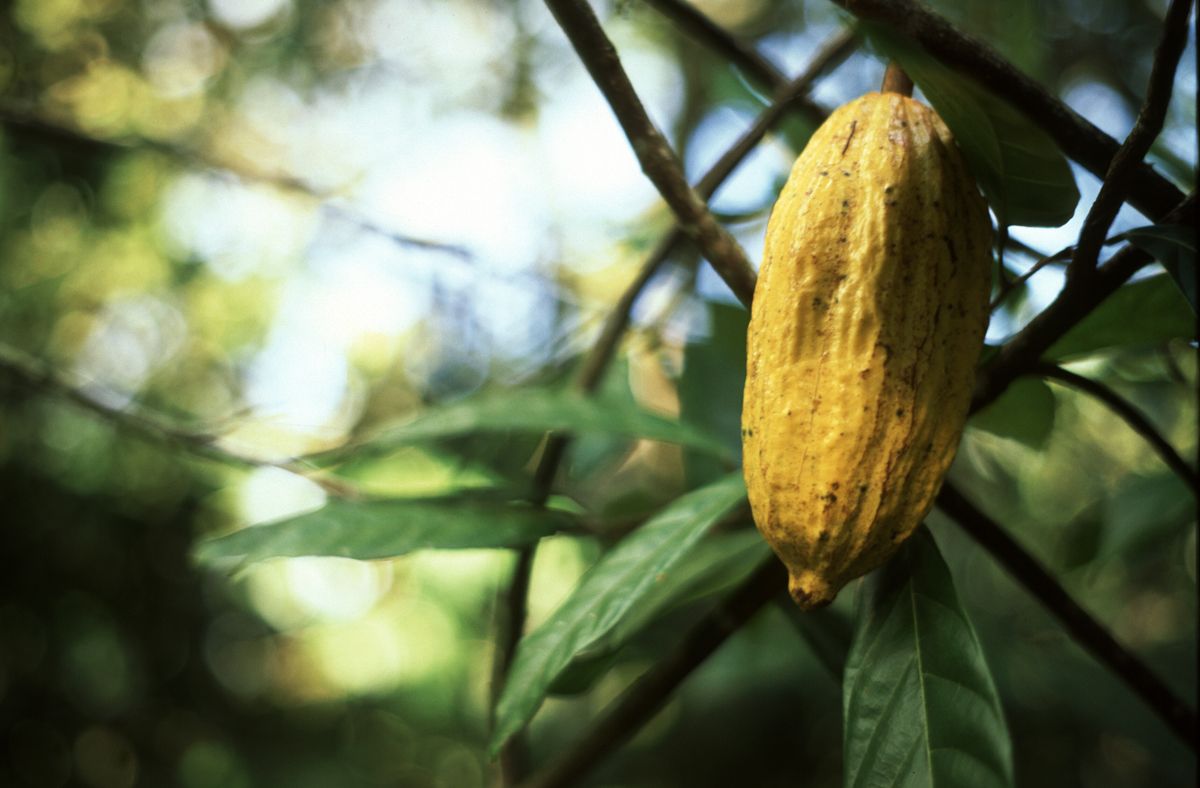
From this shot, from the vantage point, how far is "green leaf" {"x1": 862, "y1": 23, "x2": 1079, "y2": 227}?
0.42 m

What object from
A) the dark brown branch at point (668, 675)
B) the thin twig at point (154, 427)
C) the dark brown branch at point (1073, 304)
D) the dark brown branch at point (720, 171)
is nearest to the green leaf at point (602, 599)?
the dark brown branch at point (668, 675)

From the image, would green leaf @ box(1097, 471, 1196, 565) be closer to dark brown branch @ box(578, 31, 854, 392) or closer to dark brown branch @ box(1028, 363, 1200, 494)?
dark brown branch @ box(1028, 363, 1200, 494)

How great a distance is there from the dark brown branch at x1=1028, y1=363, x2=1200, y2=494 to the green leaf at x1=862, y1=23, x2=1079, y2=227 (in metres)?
0.08

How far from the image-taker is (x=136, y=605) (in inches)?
83.7

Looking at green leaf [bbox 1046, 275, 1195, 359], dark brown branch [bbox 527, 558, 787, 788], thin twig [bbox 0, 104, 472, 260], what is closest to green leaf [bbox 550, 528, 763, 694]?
dark brown branch [bbox 527, 558, 787, 788]

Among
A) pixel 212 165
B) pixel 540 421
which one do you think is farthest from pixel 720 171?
pixel 212 165

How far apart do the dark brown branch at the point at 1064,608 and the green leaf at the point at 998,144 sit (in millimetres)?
152

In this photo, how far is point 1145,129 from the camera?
392 mm

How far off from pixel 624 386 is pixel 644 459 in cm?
135

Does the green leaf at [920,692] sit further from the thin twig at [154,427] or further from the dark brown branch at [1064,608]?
the thin twig at [154,427]

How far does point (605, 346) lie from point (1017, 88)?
58cm

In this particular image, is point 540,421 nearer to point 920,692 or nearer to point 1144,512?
point 920,692

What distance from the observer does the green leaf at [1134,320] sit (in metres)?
0.59

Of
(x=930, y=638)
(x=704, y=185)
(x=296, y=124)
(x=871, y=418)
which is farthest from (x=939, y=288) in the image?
(x=296, y=124)
